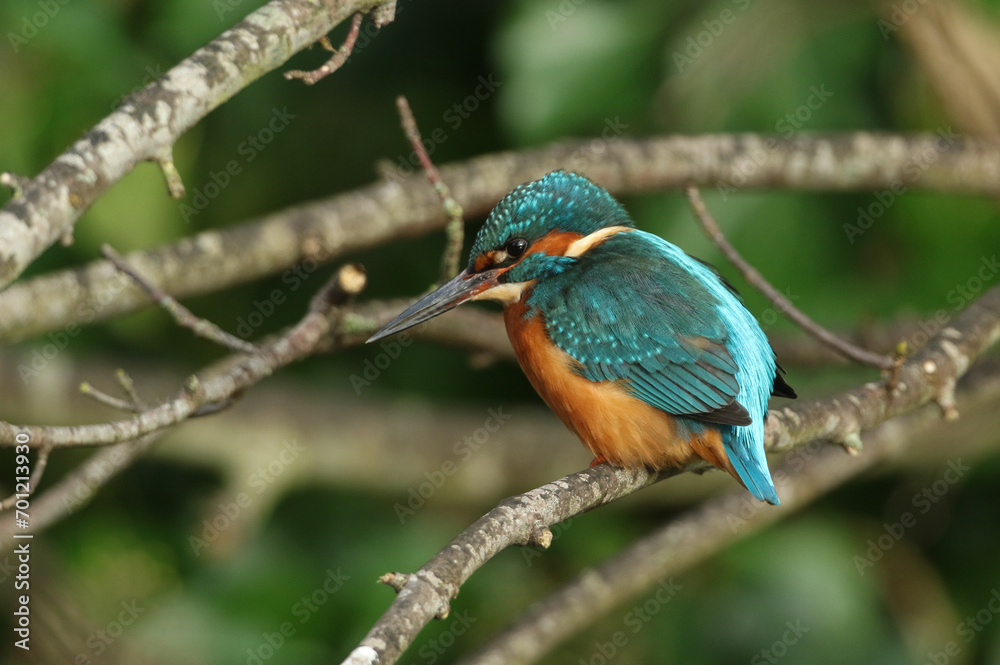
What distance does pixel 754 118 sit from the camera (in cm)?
363

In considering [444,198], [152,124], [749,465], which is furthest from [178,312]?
[749,465]

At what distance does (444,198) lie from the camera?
2.30 metres

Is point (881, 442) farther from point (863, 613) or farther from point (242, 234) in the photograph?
point (242, 234)

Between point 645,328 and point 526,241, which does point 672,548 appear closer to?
point 645,328

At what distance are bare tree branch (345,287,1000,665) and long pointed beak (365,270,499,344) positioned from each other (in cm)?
53

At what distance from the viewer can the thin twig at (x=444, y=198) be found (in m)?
2.22

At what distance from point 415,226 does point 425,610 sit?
76.9 inches

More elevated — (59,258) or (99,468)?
(59,258)

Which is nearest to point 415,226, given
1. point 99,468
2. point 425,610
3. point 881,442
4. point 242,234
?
point 242,234

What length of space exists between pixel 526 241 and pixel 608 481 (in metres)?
0.66

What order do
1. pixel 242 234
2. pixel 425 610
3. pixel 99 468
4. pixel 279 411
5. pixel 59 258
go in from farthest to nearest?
pixel 279 411
pixel 59 258
pixel 242 234
pixel 99 468
pixel 425 610

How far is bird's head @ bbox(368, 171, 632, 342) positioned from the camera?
97.3 inches

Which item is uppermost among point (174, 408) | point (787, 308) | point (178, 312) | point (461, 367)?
point (178, 312)

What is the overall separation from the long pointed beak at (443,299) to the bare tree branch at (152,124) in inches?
28.3
